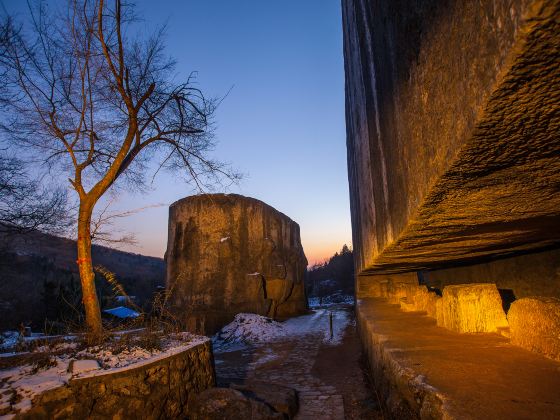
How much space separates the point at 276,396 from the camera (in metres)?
4.96

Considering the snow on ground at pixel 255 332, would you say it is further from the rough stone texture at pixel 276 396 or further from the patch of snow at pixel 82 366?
the patch of snow at pixel 82 366

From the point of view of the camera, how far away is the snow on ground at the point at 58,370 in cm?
306

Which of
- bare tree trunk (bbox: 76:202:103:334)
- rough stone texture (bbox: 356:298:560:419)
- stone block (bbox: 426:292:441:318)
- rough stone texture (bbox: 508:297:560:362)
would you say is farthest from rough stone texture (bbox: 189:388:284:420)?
rough stone texture (bbox: 508:297:560:362)

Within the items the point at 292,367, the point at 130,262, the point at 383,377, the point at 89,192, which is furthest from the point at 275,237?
the point at 130,262

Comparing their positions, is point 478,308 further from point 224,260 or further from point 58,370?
point 224,260

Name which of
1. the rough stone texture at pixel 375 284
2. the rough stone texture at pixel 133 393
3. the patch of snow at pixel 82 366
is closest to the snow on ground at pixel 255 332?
the rough stone texture at pixel 375 284

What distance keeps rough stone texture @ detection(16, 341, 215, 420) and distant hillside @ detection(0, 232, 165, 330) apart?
206 cm

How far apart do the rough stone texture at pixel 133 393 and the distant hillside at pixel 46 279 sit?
206 cm

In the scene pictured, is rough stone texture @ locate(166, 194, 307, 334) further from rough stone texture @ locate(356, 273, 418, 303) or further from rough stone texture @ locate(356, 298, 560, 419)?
rough stone texture @ locate(356, 298, 560, 419)

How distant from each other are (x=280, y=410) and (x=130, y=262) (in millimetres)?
55902

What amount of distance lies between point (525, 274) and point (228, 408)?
4893mm

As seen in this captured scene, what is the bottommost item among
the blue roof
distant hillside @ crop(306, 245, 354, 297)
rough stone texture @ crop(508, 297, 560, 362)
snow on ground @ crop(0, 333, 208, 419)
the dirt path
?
the dirt path

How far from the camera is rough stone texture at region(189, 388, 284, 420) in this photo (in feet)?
14.0

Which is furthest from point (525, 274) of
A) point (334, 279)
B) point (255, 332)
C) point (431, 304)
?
point (334, 279)
